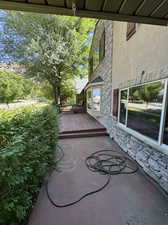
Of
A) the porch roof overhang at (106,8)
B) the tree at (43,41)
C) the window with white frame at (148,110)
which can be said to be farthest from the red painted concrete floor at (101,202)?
the tree at (43,41)

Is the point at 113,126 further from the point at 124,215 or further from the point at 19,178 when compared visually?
the point at 19,178

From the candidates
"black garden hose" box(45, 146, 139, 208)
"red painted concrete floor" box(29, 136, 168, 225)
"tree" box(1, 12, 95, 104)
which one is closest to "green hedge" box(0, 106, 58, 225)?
"red painted concrete floor" box(29, 136, 168, 225)

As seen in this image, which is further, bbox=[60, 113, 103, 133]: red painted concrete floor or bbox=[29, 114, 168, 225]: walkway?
bbox=[60, 113, 103, 133]: red painted concrete floor

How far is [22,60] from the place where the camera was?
35.6ft

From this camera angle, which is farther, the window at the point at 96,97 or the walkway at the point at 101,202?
the window at the point at 96,97

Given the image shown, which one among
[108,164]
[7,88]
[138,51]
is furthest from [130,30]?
[7,88]

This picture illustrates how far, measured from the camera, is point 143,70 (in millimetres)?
3074

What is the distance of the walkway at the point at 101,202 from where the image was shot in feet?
6.18

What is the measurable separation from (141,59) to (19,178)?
3.69 metres

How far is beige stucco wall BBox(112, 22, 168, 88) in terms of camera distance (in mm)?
2459

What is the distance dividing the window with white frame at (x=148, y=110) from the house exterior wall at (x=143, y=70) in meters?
0.17

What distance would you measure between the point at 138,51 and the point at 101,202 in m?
3.82

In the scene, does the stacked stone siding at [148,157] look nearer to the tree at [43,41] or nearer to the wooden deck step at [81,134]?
the wooden deck step at [81,134]

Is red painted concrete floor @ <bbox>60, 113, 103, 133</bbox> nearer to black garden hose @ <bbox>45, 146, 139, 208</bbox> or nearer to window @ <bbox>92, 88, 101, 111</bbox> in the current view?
window @ <bbox>92, 88, 101, 111</bbox>
